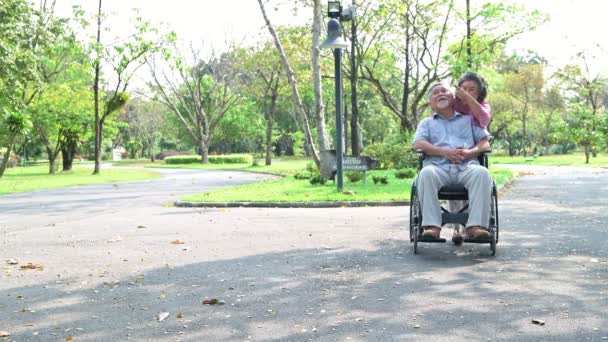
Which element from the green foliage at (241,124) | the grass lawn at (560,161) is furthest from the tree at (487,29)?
the green foliage at (241,124)

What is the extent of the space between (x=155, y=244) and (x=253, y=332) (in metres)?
4.28

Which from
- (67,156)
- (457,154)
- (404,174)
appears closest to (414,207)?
(457,154)

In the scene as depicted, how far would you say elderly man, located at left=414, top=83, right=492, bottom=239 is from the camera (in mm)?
6188

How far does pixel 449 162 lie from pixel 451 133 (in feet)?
1.16

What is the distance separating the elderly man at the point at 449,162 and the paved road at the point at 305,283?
0.41 metres

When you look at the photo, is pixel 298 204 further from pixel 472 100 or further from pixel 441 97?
pixel 472 100

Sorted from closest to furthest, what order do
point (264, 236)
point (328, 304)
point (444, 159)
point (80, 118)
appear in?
point (328, 304), point (444, 159), point (264, 236), point (80, 118)

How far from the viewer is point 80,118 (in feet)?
133

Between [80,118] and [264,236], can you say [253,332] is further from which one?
[80,118]

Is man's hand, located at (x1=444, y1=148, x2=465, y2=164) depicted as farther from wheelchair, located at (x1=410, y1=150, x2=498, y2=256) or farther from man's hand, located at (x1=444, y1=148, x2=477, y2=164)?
wheelchair, located at (x1=410, y1=150, x2=498, y2=256)

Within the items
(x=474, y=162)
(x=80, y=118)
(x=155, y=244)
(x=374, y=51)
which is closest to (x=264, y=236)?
(x=155, y=244)

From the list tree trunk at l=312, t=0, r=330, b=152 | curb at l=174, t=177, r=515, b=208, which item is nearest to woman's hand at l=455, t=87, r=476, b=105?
curb at l=174, t=177, r=515, b=208

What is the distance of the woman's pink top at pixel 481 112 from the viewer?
6656 millimetres

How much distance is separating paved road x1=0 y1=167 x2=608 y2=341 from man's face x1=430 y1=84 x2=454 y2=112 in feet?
4.97
